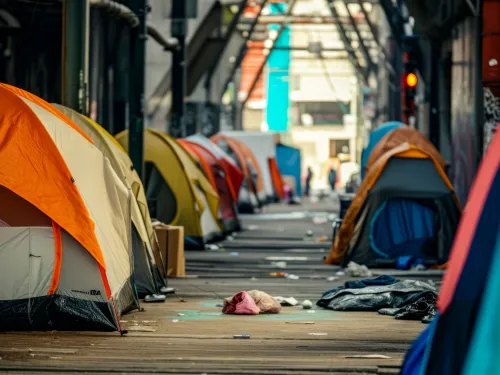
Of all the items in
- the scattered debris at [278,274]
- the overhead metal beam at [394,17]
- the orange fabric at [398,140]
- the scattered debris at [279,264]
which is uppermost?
the overhead metal beam at [394,17]

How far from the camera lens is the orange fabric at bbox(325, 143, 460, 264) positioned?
18.9 metres

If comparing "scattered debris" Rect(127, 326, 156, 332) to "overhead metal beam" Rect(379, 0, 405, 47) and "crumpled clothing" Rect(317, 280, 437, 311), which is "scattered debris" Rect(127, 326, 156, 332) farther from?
"overhead metal beam" Rect(379, 0, 405, 47)

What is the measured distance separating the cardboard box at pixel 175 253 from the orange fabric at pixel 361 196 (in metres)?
2.74

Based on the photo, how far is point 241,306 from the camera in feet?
41.8

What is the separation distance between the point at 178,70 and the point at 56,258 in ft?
70.8

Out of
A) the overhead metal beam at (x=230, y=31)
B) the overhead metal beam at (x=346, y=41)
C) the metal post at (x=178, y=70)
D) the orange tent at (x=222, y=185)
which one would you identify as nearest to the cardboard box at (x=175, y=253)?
the orange tent at (x=222, y=185)

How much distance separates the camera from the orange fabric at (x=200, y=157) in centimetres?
2498

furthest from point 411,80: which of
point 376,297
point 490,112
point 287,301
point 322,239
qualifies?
point 376,297

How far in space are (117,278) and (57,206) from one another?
39.7 inches

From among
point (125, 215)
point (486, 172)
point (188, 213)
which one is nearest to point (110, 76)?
point (188, 213)

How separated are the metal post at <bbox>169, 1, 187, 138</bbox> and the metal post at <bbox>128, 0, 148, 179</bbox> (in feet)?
30.7

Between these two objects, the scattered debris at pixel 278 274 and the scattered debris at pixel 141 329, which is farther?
the scattered debris at pixel 278 274

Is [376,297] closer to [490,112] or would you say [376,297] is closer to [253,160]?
[490,112]

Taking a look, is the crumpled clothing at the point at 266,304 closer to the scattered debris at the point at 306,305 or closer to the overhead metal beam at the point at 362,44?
the scattered debris at the point at 306,305
